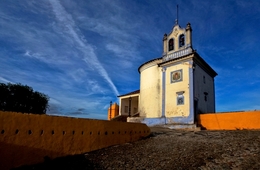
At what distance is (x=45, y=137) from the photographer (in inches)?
234

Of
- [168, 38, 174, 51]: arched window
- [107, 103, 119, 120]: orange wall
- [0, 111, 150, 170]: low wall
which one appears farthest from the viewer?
[107, 103, 119, 120]: orange wall

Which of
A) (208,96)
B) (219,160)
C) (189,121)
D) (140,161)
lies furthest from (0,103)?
(208,96)

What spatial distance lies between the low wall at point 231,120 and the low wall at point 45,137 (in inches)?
371

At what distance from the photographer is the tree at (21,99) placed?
51.1 feet

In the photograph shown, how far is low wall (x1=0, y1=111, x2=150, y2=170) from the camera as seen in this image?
5.19 meters

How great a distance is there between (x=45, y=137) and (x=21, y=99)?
12.6 meters

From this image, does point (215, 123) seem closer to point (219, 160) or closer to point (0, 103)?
point (219, 160)

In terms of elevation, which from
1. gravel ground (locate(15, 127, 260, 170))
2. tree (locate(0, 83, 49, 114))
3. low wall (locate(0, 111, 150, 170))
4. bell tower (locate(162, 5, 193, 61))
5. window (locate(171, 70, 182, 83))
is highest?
bell tower (locate(162, 5, 193, 61))

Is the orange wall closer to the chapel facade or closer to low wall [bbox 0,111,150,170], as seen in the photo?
the chapel facade

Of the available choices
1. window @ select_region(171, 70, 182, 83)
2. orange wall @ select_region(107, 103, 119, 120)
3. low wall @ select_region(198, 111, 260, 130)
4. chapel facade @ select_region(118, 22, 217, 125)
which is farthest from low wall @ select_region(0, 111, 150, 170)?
orange wall @ select_region(107, 103, 119, 120)

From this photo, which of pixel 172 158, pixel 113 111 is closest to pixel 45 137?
pixel 172 158

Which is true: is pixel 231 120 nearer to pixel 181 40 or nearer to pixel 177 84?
pixel 177 84

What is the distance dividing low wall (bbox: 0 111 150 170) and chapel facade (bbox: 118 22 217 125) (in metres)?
9.09

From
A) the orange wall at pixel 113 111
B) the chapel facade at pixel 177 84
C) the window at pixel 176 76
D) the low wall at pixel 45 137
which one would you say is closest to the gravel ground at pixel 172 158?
the low wall at pixel 45 137
